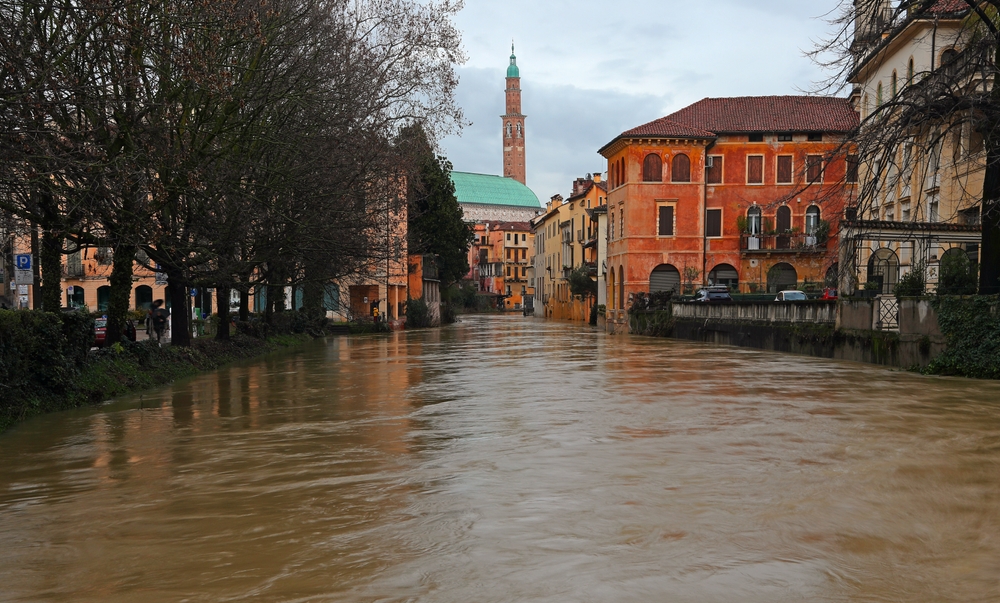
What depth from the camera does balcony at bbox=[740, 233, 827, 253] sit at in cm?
5109

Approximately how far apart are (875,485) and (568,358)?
746 inches

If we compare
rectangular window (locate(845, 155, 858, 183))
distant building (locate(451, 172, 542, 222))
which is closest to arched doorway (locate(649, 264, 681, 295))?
rectangular window (locate(845, 155, 858, 183))

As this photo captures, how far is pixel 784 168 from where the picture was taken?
171 feet

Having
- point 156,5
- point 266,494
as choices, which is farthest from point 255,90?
point 266,494

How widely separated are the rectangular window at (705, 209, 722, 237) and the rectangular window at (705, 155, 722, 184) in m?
1.70

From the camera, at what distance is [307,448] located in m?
11.4

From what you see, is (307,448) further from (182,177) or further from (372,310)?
(372,310)

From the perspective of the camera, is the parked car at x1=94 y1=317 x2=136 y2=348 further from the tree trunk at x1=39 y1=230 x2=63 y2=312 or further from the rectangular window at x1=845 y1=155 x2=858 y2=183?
the rectangular window at x1=845 y1=155 x2=858 y2=183

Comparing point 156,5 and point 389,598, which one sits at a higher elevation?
point 156,5

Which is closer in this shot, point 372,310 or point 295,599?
point 295,599

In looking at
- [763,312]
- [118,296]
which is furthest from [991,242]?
[118,296]

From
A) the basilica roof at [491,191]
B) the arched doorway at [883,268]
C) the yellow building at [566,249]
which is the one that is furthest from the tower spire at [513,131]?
the arched doorway at [883,268]

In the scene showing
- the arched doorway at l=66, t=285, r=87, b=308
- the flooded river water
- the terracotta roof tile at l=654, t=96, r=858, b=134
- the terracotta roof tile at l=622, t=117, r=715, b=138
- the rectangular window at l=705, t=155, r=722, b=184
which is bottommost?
the flooded river water

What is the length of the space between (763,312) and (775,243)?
20938 millimetres
